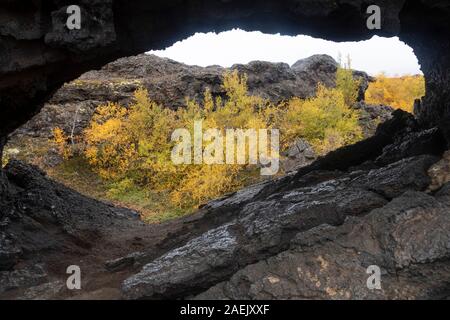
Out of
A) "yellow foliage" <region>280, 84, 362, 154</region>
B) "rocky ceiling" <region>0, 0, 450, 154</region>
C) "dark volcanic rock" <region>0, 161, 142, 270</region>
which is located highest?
"rocky ceiling" <region>0, 0, 450, 154</region>

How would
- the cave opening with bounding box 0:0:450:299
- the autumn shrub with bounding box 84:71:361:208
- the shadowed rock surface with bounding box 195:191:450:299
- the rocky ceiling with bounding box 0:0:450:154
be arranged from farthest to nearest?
the autumn shrub with bounding box 84:71:361:208, the rocky ceiling with bounding box 0:0:450:154, the cave opening with bounding box 0:0:450:299, the shadowed rock surface with bounding box 195:191:450:299

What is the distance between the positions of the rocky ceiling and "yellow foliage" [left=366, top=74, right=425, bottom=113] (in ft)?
206

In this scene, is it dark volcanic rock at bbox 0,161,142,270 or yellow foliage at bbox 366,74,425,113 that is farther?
yellow foliage at bbox 366,74,425,113

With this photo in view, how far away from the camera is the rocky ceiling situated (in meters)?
11.3

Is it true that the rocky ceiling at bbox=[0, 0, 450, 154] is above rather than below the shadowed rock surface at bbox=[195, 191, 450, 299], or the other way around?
above

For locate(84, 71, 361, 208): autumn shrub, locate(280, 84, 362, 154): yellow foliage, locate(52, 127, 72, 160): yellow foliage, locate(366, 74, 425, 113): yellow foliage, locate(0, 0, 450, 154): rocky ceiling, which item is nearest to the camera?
locate(0, 0, 450, 154): rocky ceiling

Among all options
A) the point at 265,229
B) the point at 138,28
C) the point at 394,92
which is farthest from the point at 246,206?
the point at 394,92

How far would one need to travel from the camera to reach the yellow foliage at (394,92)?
2943 inches

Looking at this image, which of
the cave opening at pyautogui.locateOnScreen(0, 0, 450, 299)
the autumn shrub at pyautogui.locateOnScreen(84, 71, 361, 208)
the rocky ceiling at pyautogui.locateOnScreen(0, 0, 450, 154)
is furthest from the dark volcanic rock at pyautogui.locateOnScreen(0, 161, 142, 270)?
the autumn shrub at pyautogui.locateOnScreen(84, 71, 361, 208)

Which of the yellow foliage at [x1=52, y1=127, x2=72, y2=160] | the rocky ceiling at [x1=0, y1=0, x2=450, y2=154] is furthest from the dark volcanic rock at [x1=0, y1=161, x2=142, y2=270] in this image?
the yellow foliage at [x1=52, y1=127, x2=72, y2=160]

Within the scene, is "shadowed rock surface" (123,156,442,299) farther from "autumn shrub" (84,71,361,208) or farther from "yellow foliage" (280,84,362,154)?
"yellow foliage" (280,84,362,154)
